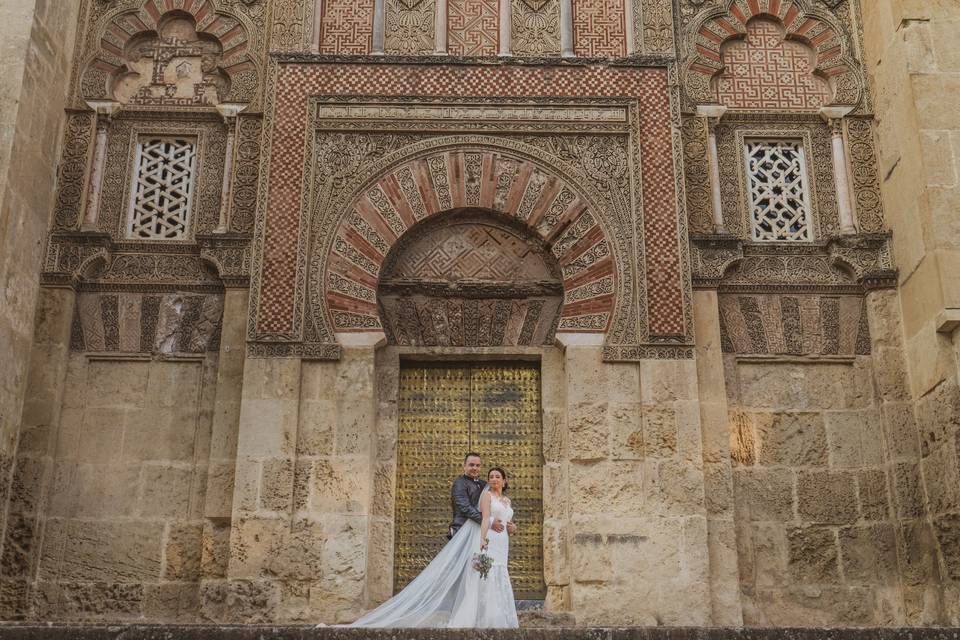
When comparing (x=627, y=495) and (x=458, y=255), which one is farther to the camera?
(x=458, y=255)

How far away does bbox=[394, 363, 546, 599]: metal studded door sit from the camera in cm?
725

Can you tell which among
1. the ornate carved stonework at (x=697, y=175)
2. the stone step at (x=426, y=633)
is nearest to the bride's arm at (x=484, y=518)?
the stone step at (x=426, y=633)

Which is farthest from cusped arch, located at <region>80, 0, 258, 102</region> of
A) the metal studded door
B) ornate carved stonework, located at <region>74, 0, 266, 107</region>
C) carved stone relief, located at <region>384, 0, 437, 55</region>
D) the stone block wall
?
the stone block wall

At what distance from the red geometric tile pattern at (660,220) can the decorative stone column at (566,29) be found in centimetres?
71

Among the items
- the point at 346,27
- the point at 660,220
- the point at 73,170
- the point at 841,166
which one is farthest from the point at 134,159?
the point at 841,166

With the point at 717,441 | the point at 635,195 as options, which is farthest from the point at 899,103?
the point at 717,441

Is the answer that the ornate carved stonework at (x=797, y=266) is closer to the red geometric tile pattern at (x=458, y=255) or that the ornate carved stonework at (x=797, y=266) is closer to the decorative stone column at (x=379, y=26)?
the red geometric tile pattern at (x=458, y=255)

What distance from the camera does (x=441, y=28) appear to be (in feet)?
26.9

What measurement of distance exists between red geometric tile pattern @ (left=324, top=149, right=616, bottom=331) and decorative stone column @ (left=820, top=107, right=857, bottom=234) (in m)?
1.88

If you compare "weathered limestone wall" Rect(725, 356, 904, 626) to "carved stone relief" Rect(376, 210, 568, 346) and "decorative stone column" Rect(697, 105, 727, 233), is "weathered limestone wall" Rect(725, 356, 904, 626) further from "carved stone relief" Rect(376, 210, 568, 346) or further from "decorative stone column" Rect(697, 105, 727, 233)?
"carved stone relief" Rect(376, 210, 568, 346)

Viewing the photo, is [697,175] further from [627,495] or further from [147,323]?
[147,323]

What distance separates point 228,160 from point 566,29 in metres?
2.81

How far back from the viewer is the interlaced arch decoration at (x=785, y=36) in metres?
8.23

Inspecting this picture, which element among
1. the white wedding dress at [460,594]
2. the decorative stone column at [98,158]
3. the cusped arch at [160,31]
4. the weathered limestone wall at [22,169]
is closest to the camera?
the white wedding dress at [460,594]
